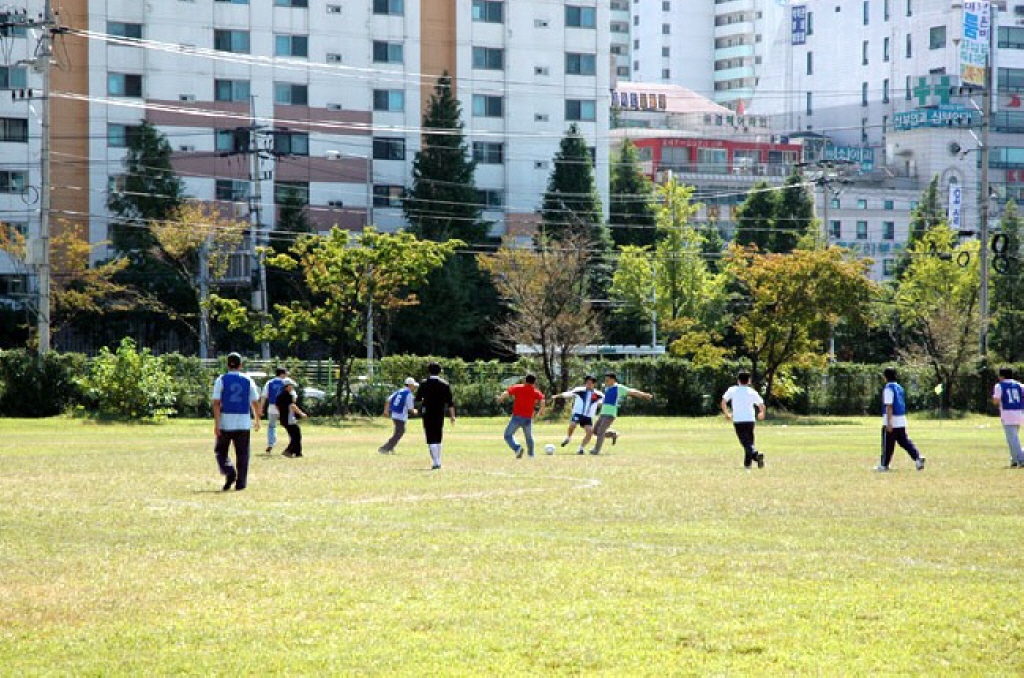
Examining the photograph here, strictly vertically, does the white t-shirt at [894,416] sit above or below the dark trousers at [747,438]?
above

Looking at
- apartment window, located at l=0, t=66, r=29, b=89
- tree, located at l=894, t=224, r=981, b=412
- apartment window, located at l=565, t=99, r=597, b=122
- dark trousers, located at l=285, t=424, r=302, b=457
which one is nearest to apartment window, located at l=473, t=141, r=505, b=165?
apartment window, located at l=565, t=99, r=597, b=122

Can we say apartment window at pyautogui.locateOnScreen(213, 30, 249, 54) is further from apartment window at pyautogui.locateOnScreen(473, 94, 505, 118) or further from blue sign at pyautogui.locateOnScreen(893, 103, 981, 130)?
blue sign at pyautogui.locateOnScreen(893, 103, 981, 130)

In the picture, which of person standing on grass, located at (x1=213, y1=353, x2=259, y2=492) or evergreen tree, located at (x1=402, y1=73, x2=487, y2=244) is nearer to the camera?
person standing on grass, located at (x1=213, y1=353, x2=259, y2=492)

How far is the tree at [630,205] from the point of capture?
341ft

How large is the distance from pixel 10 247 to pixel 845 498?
67.5 meters

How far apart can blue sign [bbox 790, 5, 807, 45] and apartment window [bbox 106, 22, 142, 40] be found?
266ft

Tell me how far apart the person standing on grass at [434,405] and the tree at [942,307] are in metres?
46.5

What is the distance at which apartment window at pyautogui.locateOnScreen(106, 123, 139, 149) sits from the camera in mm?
89875

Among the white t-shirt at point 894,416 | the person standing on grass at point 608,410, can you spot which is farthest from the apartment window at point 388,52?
the white t-shirt at point 894,416

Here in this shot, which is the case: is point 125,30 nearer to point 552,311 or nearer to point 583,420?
point 552,311

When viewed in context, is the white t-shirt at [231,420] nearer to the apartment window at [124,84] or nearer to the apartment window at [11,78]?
the apartment window at [124,84]

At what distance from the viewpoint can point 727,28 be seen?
598ft

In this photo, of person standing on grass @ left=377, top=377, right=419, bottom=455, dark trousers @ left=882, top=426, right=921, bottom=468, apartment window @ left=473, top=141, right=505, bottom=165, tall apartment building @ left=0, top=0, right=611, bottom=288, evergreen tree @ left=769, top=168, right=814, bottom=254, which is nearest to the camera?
dark trousers @ left=882, top=426, right=921, bottom=468

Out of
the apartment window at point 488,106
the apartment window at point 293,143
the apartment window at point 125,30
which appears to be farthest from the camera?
the apartment window at point 488,106
